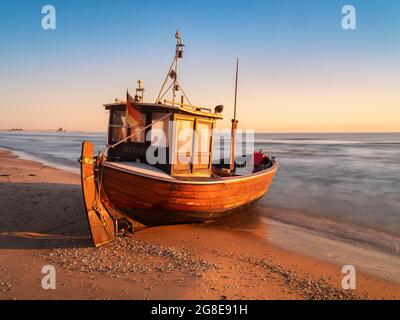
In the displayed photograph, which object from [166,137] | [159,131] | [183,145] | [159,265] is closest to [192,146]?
[183,145]

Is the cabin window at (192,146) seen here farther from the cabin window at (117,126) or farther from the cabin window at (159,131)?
the cabin window at (117,126)

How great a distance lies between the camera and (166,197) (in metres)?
7.97

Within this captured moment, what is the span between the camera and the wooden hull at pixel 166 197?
298 inches

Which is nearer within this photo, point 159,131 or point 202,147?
point 159,131

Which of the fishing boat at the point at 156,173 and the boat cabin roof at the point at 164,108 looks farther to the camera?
the boat cabin roof at the point at 164,108

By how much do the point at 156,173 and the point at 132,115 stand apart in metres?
2.05

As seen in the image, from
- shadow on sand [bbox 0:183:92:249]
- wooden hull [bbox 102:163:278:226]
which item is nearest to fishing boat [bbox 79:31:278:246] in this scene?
wooden hull [bbox 102:163:278:226]

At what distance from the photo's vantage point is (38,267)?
5.96 m

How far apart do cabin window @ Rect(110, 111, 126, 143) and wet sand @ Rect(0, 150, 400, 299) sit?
2.64 metres

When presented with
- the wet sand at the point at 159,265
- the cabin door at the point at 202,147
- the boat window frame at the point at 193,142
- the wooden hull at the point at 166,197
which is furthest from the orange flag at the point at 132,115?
the wet sand at the point at 159,265

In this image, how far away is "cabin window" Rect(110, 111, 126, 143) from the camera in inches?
373

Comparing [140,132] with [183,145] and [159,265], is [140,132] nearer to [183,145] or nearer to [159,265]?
[183,145]
